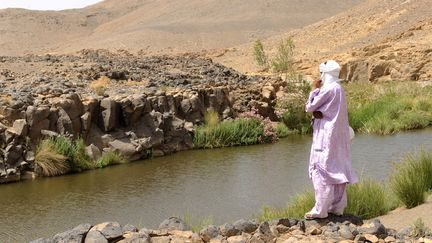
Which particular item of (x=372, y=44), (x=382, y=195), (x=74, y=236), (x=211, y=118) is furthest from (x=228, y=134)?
(x=372, y=44)

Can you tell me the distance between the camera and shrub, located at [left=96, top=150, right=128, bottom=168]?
51.6 ft

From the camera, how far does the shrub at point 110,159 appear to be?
15735mm

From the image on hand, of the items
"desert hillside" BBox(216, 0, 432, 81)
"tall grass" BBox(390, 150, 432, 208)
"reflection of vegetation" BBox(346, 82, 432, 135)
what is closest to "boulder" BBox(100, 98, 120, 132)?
A: "reflection of vegetation" BBox(346, 82, 432, 135)

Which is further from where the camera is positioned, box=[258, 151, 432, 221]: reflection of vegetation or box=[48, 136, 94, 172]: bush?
box=[48, 136, 94, 172]: bush

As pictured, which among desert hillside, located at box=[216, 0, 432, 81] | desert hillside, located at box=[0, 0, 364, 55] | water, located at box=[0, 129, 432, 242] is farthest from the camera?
desert hillside, located at box=[0, 0, 364, 55]

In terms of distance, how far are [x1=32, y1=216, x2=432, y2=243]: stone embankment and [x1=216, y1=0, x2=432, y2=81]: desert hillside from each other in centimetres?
2321

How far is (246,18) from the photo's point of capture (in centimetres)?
7800

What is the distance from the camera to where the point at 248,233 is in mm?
7328

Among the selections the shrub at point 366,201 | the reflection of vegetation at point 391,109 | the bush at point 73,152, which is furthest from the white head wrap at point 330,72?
the reflection of vegetation at point 391,109

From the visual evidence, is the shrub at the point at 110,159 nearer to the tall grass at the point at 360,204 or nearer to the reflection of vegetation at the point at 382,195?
the reflection of vegetation at the point at 382,195

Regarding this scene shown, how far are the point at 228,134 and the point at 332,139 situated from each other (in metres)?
11.2

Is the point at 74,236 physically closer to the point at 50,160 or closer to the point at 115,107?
the point at 50,160

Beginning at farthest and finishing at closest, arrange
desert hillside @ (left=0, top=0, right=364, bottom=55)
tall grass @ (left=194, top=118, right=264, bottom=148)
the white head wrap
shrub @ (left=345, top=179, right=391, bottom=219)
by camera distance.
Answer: desert hillside @ (left=0, top=0, right=364, bottom=55) < tall grass @ (left=194, top=118, right=264, bottom=148) < shrub @ (left=345, top=179, right=391, bottom=219) < the white head wrap

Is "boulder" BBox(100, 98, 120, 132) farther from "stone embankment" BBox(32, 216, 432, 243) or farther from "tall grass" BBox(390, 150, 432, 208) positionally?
"stone embankment" BBox(32, 216, 432, 243)
